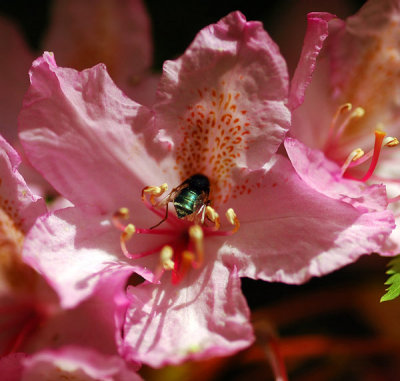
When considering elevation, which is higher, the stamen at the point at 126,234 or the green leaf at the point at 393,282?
the stamen at the point at 126,234

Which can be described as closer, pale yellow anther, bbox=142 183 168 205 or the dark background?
pale yellow anther, bbox=142 183 168 205


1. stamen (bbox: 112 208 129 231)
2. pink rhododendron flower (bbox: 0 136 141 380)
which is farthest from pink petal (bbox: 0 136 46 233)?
stamen (bbox: 112 208 129 231)

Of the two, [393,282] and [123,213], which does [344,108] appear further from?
[123,213]

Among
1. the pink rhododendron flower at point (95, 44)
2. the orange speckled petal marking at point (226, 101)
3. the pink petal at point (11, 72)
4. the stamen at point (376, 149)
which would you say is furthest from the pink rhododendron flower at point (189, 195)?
the pink petal at point (11, 72)

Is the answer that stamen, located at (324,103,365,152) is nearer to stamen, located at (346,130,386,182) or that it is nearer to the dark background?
stamen, located at (346,130,386,182)

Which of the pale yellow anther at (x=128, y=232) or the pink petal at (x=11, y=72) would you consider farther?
the pink petal at (x=11, y=72)

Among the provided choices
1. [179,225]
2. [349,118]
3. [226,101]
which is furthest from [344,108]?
[179,225]

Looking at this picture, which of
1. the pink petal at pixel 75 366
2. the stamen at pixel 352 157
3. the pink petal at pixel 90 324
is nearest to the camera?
the pink petal at pixel 75 366

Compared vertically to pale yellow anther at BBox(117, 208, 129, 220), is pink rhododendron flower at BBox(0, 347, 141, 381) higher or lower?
lower

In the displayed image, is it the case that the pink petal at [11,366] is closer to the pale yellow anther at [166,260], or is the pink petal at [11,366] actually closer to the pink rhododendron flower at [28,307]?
the pink rhododendron flower at [28,307]
